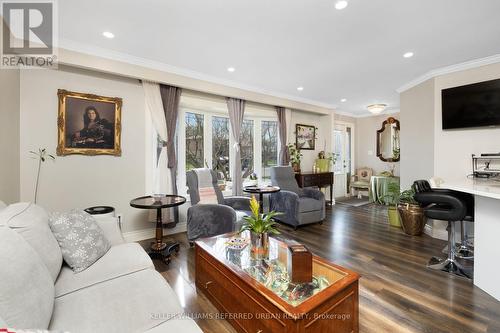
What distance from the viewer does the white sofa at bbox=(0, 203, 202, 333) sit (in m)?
0.88

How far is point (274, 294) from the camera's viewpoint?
1.29 m

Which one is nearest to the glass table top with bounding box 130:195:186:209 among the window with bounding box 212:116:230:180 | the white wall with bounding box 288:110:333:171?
the window with bounding box 212:116:230:180

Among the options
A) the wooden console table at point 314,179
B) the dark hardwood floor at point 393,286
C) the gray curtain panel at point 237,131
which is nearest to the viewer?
the dark hardwood floor at point 393,286

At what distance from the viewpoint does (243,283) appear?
4.79 feet

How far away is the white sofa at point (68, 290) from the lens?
88 centimetres

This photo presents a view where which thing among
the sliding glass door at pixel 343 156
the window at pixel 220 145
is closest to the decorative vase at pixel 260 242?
the window at pixel 220 145

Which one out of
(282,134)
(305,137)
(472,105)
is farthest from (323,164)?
(472,105)

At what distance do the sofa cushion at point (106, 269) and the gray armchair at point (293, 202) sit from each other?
2.41 metres

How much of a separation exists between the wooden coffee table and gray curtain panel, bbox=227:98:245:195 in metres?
2.33

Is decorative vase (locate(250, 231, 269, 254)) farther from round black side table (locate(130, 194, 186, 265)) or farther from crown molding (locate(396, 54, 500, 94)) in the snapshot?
crown molding (locate(396, 54, 500, 94))

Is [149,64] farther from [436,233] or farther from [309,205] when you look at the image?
[436,233]

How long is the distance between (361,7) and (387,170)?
530 centimetres

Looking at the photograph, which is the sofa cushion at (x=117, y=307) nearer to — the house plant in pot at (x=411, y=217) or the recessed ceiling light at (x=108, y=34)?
the recessed ceiling light at (x=108, y=34)

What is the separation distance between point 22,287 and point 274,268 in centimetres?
135
